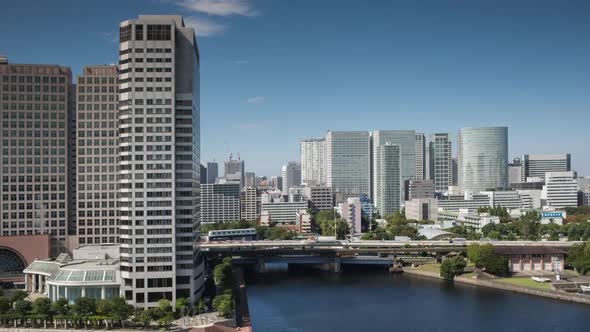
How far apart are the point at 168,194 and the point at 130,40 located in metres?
13.0

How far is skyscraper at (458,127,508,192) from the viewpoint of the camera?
180875 millimetres

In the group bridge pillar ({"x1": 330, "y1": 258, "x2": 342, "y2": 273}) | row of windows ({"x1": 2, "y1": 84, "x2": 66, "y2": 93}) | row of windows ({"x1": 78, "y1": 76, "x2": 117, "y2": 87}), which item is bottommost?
bridge pillar ({"x1": 330, "y1": 258, "x2": 342, "y2": 273})

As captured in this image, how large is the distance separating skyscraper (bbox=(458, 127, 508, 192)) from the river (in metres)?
118

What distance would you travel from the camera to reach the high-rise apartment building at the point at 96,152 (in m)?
64.4

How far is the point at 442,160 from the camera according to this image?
7456 inches

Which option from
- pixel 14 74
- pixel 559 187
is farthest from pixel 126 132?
pixel 559 187

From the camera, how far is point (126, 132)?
50.3 meters

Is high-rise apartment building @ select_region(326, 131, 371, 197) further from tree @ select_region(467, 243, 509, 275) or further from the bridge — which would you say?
tree @ select_region(467, 243, 509, 275)

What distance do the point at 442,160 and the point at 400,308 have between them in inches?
5506

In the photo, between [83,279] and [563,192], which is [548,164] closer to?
[563,192]

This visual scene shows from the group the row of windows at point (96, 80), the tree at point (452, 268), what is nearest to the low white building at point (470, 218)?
the tree at point (452, 268)

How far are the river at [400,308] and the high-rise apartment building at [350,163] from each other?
111283mm

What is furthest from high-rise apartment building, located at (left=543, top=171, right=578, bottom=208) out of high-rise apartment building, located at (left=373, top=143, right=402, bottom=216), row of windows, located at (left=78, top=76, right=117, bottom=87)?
row of windows, located at (left=78, top=76, right=117, bottom=87)

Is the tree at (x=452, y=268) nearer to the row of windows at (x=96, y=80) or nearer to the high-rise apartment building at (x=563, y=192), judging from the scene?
the row of windows at (x=96, y=80)
